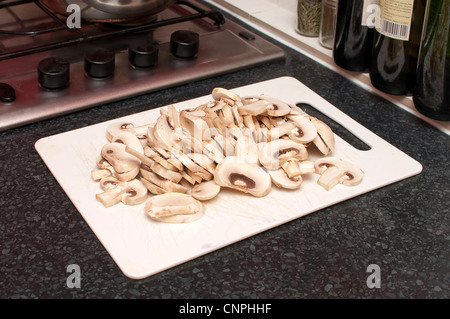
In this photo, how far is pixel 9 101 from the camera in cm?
102

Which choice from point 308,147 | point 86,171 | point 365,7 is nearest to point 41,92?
point 86,171

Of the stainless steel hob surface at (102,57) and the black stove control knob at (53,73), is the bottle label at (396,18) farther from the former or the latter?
the black stove control knob at (53,73)

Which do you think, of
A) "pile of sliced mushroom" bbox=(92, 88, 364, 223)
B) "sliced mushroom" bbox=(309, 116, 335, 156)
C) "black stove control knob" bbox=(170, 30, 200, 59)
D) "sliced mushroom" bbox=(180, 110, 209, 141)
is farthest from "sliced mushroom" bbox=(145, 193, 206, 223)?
"black stove control knob" bbox=(170, 30, 200, 59)

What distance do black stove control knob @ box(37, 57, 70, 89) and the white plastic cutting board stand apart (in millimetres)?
123

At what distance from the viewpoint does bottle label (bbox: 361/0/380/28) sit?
105 cm

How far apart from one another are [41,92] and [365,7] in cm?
55

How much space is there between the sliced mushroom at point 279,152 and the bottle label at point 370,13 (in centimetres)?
30

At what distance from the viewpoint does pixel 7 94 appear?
3.34ft

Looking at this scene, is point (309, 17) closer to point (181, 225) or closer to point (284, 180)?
point (284, 180)

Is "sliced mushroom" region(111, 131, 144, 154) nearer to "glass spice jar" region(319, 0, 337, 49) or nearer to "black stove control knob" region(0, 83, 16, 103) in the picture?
"black stove control knob" region(0, 83, 16, 103)

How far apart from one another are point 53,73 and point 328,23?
1.73 ft

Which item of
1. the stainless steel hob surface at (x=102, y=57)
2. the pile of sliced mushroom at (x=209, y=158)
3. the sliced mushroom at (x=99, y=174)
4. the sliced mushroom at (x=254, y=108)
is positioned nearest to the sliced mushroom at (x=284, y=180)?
the pile of sliced mushroom at (x=209, y=158)
